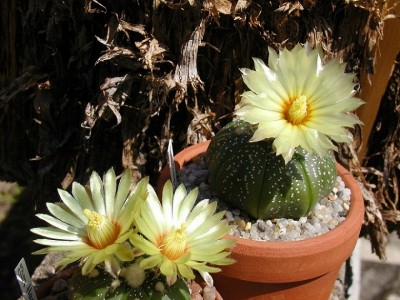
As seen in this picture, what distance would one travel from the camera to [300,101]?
42.5 inches

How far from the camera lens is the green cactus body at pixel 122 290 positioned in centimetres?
99

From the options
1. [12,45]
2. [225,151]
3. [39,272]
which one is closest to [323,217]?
[225,151]

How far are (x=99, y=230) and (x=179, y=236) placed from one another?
13 centimetres

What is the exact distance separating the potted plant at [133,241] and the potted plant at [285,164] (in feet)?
0.47

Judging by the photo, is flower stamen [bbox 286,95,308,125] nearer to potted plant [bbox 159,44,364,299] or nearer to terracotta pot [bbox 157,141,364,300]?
potted plant [bbox 159,44,364,299]

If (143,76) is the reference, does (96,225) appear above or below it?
below

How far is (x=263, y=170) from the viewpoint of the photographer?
1141mm

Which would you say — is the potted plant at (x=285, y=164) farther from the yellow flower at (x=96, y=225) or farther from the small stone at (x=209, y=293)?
the yellow flower at (x=96, y=225)

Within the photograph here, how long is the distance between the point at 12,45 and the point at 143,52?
429mm

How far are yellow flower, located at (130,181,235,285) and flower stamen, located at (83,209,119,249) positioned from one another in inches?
2.1

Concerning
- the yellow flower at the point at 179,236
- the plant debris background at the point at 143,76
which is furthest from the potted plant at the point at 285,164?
the plant debris background at the point at 143,76

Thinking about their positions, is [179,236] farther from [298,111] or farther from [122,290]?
[298,111]

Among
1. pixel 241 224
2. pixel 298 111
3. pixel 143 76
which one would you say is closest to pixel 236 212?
pixel 241 224

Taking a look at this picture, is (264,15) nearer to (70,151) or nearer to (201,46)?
(201,46)
